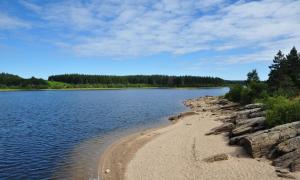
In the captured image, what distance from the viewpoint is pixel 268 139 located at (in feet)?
78.6

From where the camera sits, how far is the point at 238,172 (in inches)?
806

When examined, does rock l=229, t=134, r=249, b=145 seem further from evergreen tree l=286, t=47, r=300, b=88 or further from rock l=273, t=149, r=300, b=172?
evergreen tree l=286, t=47, r=300, b=88

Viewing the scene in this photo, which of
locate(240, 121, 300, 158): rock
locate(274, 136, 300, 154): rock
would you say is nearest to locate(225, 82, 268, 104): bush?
locate(240, 121, 300, 158): rock

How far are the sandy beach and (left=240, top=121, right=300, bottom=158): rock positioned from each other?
34.2 inches

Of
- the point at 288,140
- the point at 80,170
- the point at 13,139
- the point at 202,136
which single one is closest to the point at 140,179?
the point at 80,170

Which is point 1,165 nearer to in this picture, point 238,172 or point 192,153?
point 192,153

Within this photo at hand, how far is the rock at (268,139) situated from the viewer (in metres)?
23.6

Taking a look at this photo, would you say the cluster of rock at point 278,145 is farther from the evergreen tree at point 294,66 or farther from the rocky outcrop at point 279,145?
the evergreen tree at point 294,66

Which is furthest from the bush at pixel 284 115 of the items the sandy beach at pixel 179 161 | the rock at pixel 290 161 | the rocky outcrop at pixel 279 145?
the rock at pixel 290 161

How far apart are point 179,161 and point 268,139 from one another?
720cm

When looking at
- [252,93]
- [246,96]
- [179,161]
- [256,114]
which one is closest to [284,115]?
[256,114]

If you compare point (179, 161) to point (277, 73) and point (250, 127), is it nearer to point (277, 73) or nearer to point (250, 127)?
point (250, 127)

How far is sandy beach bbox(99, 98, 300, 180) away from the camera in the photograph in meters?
20.6

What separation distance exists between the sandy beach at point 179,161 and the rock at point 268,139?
87cm
